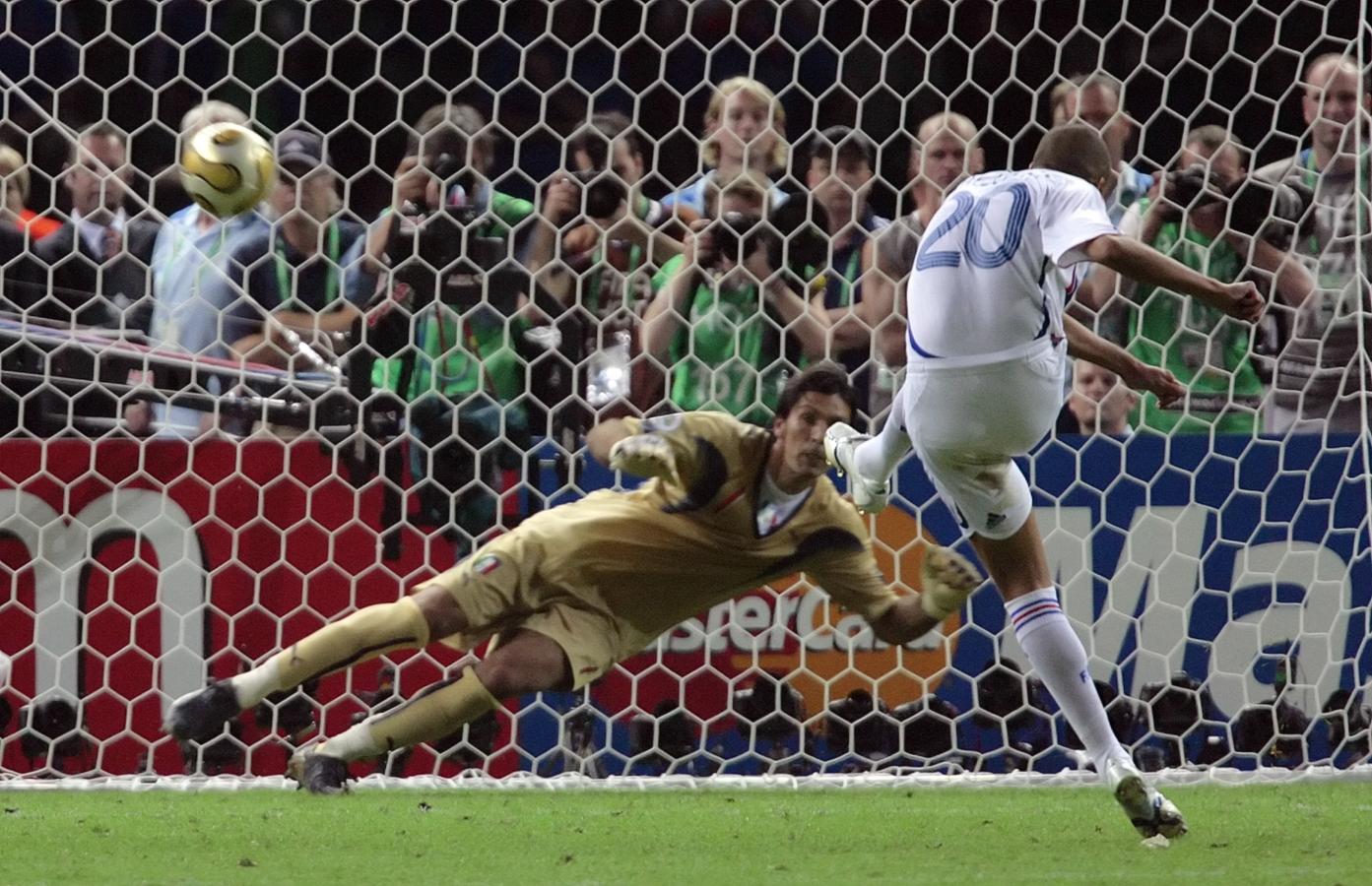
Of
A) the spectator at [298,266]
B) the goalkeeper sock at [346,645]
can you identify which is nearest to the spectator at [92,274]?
the spectator at [298,266]

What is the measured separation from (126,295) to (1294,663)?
3.51 metres

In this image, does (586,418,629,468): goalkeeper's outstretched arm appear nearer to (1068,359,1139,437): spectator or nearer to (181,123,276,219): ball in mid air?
(181,123,276,219): ball in mid air

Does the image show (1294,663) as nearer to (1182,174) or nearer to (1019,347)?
(1182,174)

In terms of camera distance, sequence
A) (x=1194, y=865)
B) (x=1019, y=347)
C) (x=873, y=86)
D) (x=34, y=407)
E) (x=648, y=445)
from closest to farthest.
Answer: (x=1194, y=865), (x=1019, y=347), (x=648, y=445), (x=34, y=407), (x=873, y=86)

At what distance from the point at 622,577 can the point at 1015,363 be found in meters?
1.66

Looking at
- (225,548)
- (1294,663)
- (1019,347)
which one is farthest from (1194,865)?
(225,548)

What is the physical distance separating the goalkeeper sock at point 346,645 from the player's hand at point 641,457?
832 mm

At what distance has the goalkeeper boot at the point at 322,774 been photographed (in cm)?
526

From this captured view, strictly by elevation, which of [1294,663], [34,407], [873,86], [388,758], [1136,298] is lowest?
[388,758]

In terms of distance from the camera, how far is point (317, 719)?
5.90m

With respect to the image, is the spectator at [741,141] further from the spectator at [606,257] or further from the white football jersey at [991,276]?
the white football jersey at [991,276]

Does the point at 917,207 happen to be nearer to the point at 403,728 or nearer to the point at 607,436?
the point at 607,436

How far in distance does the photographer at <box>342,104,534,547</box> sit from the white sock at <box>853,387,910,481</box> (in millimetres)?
1394

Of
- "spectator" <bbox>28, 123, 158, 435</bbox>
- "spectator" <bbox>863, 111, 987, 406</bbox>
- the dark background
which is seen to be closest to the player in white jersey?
"spectator" <bbox>863, 111, 987, 406</bbox>
